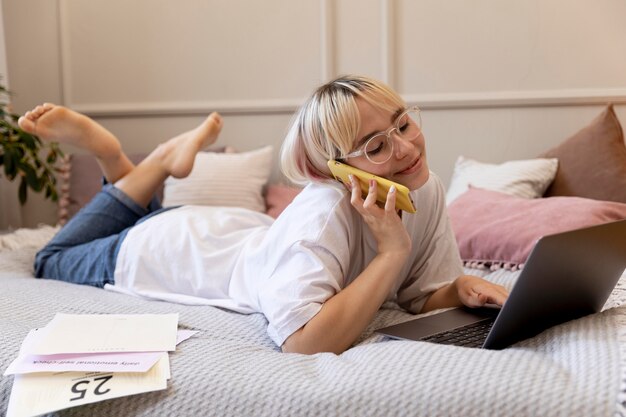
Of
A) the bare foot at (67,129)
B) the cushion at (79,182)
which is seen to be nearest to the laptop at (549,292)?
the bare foot at (67,129)

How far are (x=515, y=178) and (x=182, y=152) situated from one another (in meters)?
0.99

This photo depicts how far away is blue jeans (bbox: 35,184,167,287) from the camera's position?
1.74 m

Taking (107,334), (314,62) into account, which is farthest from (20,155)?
(107,334)

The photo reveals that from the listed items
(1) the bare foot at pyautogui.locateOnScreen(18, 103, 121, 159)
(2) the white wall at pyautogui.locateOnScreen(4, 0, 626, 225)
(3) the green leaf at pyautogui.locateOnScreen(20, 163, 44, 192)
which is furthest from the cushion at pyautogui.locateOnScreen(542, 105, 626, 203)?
(3) the green leaf at pyautogui.locateOnScreen(20, 163, 44, 192)

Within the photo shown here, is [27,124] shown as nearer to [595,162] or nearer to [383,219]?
[383,219]

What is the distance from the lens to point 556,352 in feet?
3.17

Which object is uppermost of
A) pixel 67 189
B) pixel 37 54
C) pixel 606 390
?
pixel 37 54

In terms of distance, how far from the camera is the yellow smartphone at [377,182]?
115 cm

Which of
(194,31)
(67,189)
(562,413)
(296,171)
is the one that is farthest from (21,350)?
(194,31)

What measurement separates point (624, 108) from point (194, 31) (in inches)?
62.2

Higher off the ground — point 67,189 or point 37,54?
point 37,54

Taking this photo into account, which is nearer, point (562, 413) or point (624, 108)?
point (562, 413)

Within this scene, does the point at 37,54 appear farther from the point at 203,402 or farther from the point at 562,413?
the point at 562,413

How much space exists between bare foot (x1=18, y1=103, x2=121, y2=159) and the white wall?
0.81 meters
